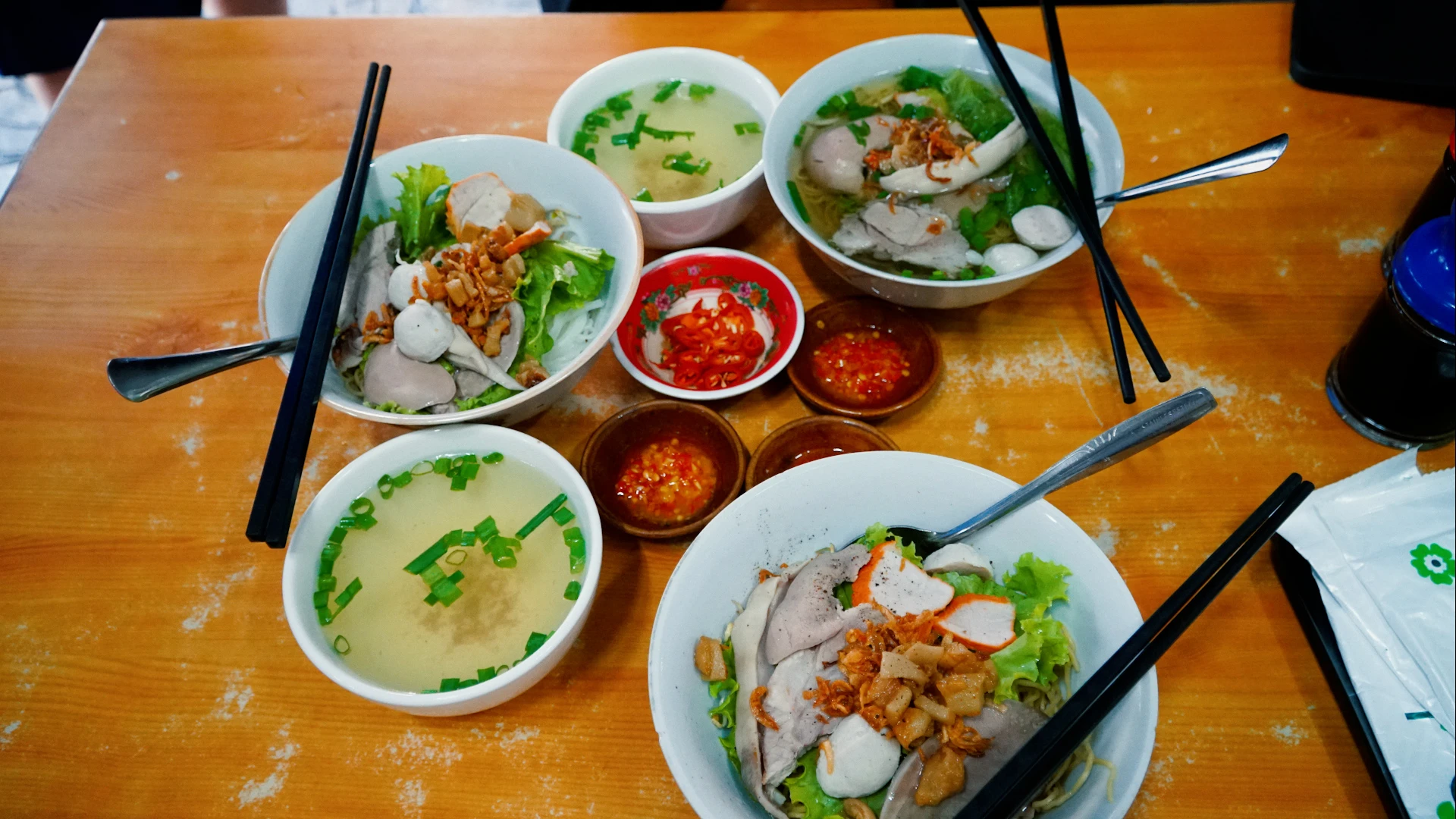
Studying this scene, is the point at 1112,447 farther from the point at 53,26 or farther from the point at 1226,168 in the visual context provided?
the point at 53,26

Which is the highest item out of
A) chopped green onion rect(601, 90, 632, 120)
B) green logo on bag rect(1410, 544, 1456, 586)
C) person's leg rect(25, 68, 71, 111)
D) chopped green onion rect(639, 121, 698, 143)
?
chopped green onion rect(601, 90, 632, 120)

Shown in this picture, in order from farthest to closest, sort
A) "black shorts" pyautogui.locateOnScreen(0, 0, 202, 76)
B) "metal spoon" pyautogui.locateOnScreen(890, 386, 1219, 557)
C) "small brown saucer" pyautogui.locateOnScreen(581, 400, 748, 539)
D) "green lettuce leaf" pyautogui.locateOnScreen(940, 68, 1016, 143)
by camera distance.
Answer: "black shorts" pyautogui.locateOnScreen(0, 0, 202, 76), "green lettuce leaf" pyautogui.locateOnScreen(940, 68, 1016, 143), "small brown saucer" pyautogui.locateOnScreen(581, 400, 748, 539), "metal spoon" pyautogui.locateOnScreen(890, 386, 1219, 557)

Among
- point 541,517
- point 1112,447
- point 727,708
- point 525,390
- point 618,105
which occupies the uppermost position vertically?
point 618,105

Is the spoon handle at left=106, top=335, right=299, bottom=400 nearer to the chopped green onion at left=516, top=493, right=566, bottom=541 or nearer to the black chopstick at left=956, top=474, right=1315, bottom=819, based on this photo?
the chopped green onion at left=516, top=493, right=566, bottom=541

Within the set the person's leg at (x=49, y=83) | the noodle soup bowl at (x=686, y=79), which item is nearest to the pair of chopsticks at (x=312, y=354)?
the noodle soup bowl at (x=686, y=79)

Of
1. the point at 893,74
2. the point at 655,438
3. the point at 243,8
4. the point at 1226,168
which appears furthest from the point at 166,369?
the point at 243,8

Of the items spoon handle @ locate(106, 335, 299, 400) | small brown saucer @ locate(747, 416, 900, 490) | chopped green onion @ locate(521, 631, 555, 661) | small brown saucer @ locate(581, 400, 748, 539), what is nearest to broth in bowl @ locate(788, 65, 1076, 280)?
small brown saucer @ locate(747, 416, 900, 490)
